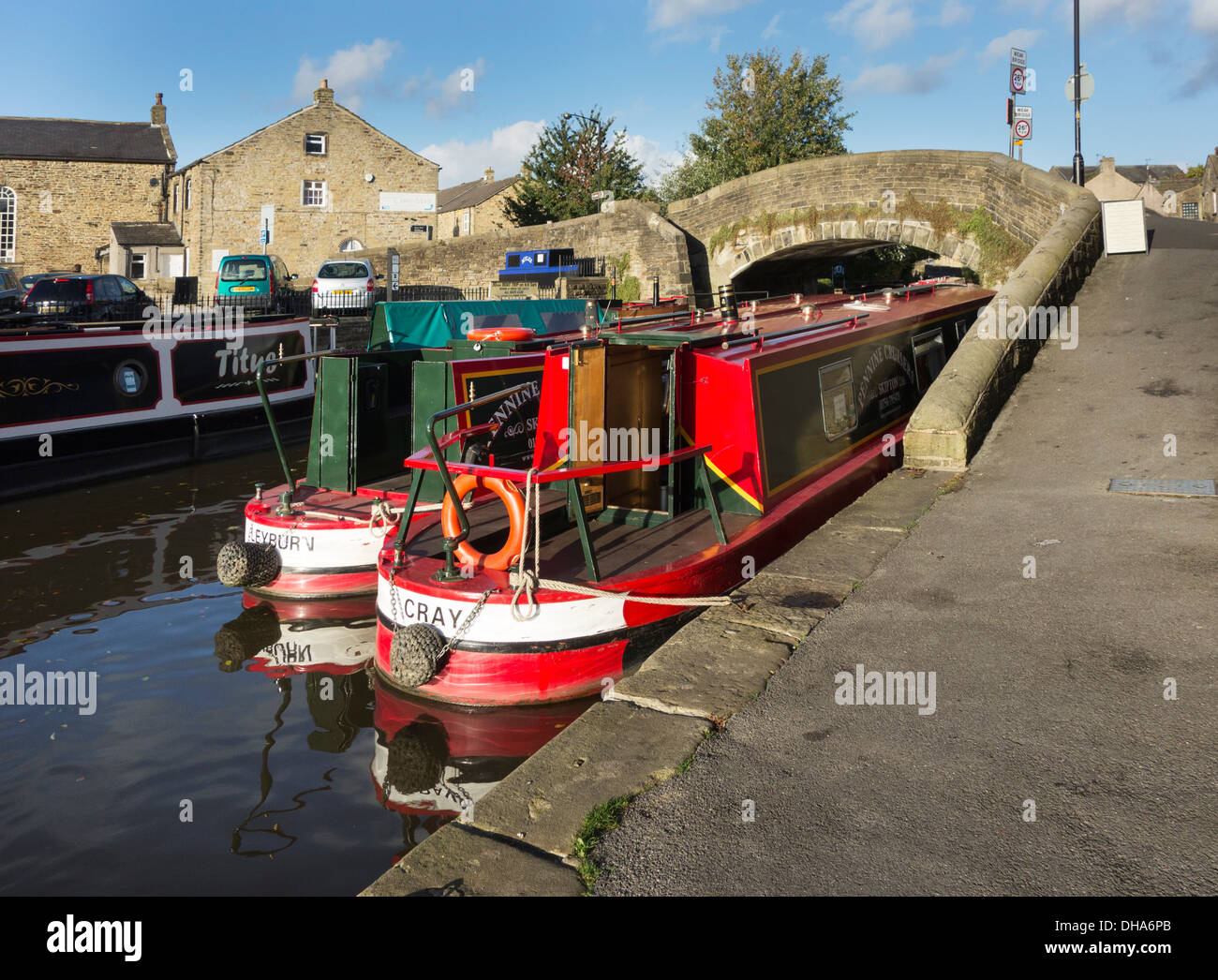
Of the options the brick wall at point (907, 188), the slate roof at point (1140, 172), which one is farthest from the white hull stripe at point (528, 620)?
the slate roof at point (1140, 172)

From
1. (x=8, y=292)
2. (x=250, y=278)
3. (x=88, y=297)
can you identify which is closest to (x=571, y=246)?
(x=250, y=278)

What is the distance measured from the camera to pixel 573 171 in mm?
35094

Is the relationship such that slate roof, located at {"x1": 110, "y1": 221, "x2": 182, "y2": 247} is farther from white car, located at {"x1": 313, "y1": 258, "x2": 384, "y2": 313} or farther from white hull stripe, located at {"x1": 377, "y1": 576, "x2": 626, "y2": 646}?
white hull stripe, located at {"x1": 377, "y1": 576, "x2": 626, "y2": 646}

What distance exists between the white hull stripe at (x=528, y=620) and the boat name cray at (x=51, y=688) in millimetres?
2240

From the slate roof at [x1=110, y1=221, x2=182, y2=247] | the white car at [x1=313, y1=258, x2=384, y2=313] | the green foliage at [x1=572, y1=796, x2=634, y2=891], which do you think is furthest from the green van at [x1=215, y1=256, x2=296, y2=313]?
the green foliage at [x1=572, y1=796, x2=634, y2=891]

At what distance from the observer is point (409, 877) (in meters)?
2.82

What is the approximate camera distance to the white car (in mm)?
22031

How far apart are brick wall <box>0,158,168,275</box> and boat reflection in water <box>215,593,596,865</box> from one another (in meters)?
36.9

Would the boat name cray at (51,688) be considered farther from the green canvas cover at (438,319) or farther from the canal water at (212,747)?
the green canvas cover at (438,319)

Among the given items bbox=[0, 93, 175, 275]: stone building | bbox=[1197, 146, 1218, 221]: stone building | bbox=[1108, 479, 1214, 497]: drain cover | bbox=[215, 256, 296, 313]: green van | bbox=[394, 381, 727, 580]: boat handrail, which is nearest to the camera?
bbox=[394, 381, 727, 580]: boat handrail

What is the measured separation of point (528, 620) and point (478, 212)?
132 feet

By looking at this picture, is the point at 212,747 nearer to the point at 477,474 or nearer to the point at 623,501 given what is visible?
the point at 477,474

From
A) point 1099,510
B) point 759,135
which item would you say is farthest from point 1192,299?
point 759,135
